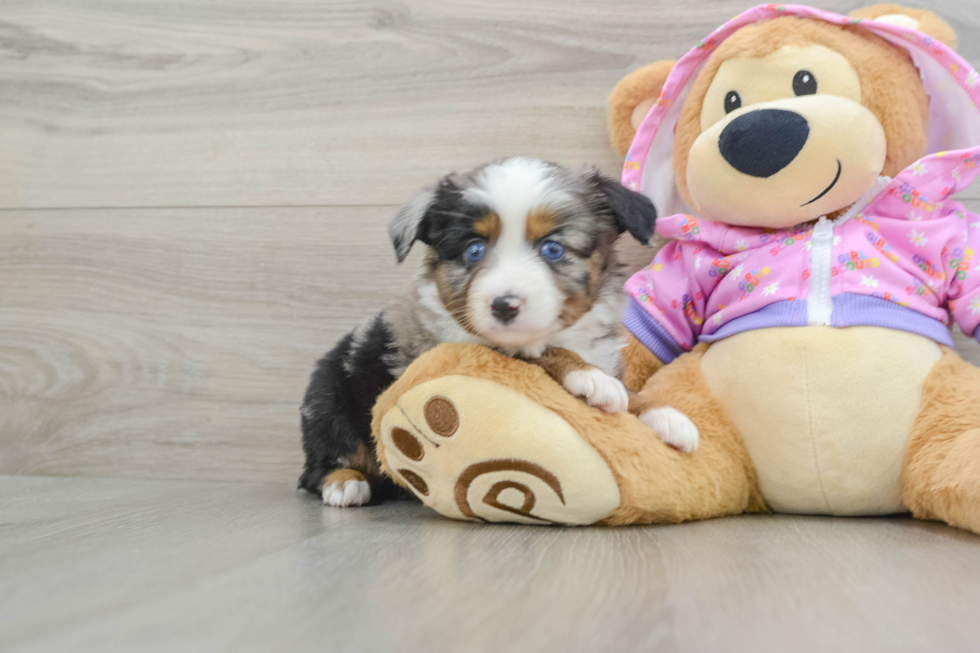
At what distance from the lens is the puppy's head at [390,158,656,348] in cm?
132

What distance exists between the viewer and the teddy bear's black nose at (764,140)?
1499 mm

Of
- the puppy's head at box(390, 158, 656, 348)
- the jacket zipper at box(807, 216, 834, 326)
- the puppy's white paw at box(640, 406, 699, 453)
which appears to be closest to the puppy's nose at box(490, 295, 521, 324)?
the puppy's head at box(390, 158, 656, 348)

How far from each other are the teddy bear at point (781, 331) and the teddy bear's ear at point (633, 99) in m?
0.08

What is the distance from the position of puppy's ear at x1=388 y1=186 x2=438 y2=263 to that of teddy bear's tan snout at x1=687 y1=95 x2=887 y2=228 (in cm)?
63

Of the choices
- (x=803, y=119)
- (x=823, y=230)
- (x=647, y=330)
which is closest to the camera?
(x=803, y=119)

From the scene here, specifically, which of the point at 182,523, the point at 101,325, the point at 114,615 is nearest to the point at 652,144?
the point at 182,523

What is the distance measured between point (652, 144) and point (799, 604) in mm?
1293

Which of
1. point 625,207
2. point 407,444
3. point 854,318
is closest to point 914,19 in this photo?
point 854,318

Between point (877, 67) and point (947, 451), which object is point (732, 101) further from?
point (947, 451)

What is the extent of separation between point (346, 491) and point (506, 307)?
2.31ft

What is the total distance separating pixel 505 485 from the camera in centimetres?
129

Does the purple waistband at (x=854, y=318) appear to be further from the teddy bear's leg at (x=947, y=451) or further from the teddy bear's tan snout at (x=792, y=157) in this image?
the teddy bear's tan snout at (x=792, y=157)

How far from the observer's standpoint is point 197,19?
2316 millimetres

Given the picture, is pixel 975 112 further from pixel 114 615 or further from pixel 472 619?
pixel 114 615
